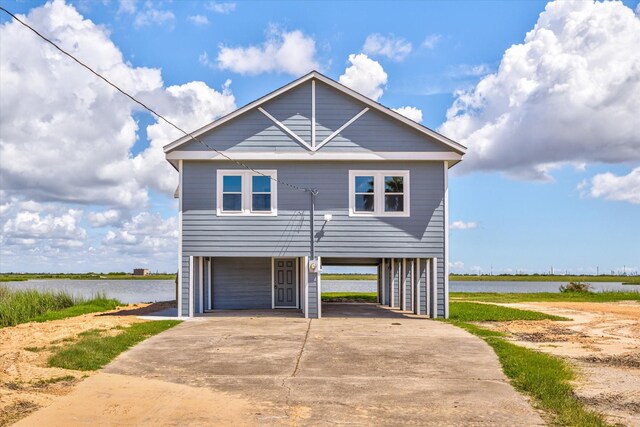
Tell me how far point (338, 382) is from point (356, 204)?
1057 cm

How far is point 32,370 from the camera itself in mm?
10742

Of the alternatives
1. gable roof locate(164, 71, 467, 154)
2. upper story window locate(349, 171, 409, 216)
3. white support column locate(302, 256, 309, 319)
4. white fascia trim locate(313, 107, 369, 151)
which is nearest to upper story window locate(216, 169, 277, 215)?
gable roof locate(164, 71, 467, 154)

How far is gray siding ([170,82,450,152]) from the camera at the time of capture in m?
20.2

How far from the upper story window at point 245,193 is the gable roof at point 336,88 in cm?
148

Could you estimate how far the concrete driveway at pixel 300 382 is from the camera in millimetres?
8148

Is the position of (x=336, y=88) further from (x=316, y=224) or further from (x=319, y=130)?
(x=316, y=224)

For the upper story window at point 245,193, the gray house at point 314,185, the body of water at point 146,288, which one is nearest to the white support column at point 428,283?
the gray house at point 314,185

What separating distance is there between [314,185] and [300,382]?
35.1 ft

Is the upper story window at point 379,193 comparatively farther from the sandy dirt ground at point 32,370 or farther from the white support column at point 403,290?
the sandy dirt ground at point 32,370

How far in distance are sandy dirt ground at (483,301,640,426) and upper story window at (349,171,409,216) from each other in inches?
178

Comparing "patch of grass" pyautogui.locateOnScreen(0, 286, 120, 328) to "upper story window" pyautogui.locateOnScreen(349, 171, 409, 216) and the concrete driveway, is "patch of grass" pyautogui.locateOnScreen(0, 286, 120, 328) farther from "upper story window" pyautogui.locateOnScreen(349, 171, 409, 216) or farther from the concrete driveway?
"upper story window" pyautogui.locateOnScreen(349, 171, 409, 216)

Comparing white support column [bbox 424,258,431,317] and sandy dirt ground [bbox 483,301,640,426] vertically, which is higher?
white support column [bbox 424,258,431,317]

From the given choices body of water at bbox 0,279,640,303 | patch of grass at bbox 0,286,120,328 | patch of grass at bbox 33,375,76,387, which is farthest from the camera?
body of water at bbox 0,279,640,303

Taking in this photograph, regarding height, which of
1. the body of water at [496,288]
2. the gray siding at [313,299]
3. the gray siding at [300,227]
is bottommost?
the body of water at [496,288]
